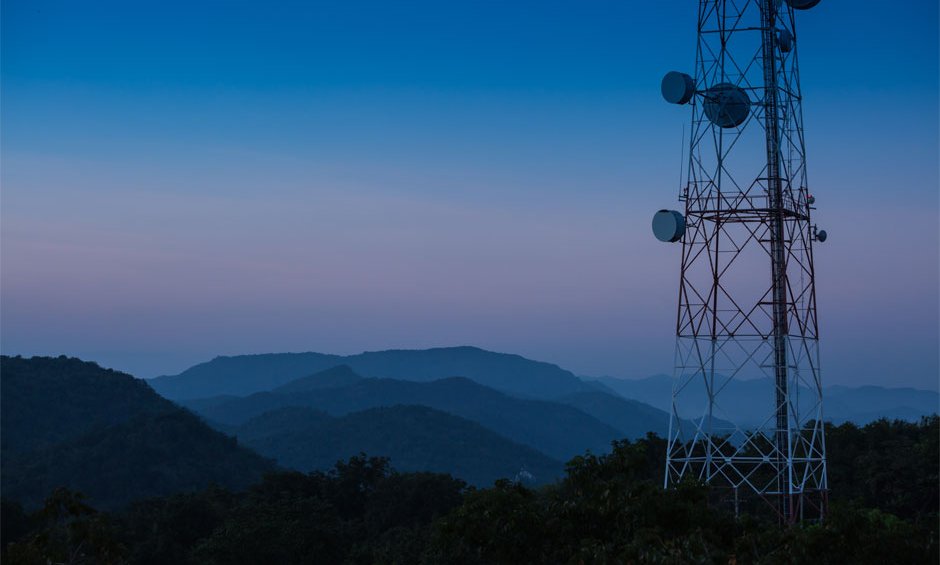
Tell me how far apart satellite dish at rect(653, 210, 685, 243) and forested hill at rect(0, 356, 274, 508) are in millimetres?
69880

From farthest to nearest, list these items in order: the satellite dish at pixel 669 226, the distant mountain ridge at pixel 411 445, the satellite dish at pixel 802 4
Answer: the distant mountain ridge at pixel 411 445 < the satellite dish at pixel 802 4 < the satellite dish at pixel 669 226

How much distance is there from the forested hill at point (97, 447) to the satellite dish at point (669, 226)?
69.9 metres

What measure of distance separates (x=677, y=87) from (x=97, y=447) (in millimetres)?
91039

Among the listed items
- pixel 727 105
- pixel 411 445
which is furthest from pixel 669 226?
pixel 411 445

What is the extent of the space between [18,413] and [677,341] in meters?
114

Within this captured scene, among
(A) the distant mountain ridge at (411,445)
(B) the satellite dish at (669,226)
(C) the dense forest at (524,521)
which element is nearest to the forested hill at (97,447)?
(A) the distant mountain ridge at (411,445)

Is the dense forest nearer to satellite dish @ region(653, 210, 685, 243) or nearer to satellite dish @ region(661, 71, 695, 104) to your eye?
satellite dish @ region(653, 210, 685, 243)

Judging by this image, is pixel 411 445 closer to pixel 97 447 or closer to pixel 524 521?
pixel 97 447

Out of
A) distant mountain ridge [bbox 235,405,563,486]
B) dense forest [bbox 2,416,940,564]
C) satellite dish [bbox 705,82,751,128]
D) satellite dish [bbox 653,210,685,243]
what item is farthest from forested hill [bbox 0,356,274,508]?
satellite dish [bbox 705,82,751,128]

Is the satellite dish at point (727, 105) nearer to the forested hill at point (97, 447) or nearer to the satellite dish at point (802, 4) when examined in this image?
the satellite dish at point (802, 4)

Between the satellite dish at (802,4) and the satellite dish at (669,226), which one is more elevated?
the satellite dish at (802,4)

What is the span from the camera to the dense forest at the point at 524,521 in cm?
1617

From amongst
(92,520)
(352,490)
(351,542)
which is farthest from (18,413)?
(92,520)

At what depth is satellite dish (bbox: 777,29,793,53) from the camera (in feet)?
87.7
